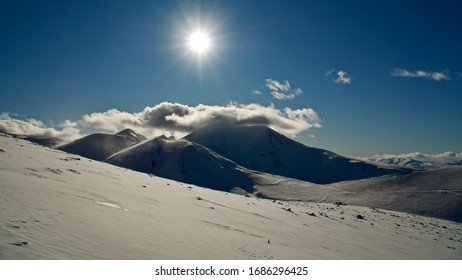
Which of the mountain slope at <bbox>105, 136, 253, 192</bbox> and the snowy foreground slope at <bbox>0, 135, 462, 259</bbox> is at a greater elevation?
the mountain slope at <bbox>105, 136, 253, 192</bbox>

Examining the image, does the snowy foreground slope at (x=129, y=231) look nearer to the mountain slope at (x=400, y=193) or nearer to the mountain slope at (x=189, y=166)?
the mountain slope at (x=400, y=193)

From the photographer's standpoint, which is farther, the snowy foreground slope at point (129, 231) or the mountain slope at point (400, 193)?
the mountain slope at point (400, 193)

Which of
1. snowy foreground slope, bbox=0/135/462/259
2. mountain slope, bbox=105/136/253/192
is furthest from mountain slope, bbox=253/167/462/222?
snowy foreground slope, bbox=0/135/462/259

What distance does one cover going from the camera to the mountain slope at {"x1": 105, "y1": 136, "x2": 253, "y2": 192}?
150 metres

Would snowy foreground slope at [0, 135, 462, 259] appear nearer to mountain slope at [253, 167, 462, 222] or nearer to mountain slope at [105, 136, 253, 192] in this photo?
mountain slope at [253, 167, 462, 222]

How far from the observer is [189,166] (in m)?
167

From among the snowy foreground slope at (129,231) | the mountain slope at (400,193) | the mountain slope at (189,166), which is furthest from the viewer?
the mountain slope at (189,166)

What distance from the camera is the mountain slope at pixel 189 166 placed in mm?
150125

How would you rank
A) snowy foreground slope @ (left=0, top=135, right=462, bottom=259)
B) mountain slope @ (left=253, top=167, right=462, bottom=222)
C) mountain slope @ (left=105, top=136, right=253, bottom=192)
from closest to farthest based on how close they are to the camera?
snowy foreground slope @ (left=0, top=135, right=462, bottom=259), mountain slope @ (left=253, top=167, right=462, bottom=222), mountain slope @ (left=105, top=136, right=253, bottom=192)

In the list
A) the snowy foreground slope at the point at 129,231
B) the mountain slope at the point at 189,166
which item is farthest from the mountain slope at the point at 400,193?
the snowy foreground slope at the point at 129,231

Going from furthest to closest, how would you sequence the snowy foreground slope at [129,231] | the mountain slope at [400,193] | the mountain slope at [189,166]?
the mountain slope at [189,166] < the mountain slope at [400,193] < the snowy foreground slope at [129,231]

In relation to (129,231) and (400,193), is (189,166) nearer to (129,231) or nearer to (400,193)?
(400,193)

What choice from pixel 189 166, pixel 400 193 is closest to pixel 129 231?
pixel 400 193
